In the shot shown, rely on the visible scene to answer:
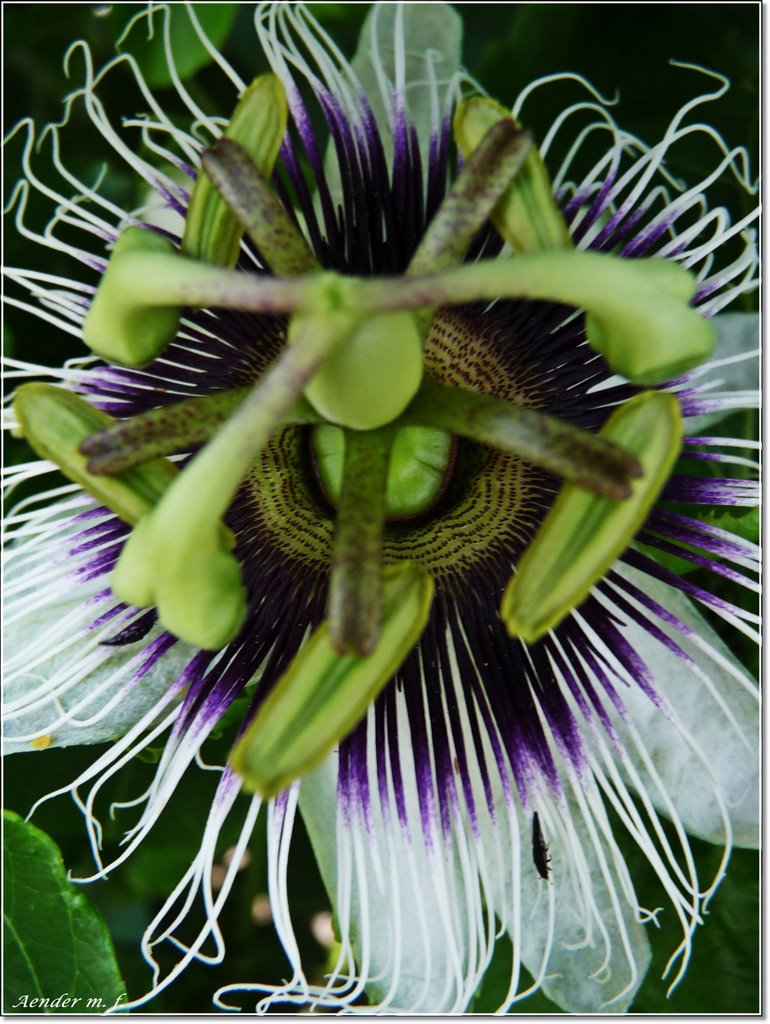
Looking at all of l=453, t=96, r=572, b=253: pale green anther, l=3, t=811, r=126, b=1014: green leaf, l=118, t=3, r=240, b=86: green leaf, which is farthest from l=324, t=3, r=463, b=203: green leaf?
l=3, t=811, r=126, b=1014: green leaf

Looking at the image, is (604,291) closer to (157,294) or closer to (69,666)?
(157,294)

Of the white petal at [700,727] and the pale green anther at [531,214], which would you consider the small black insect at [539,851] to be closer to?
the white petal at [700,727]

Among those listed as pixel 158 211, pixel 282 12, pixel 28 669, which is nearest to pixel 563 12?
pixel 282 12

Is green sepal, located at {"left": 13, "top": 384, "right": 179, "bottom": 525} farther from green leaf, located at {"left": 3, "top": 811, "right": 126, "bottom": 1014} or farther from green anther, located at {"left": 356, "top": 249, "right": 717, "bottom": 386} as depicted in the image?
green leaf, located at {"left": 3, "top": 811, "right": 126, "bottom": 1014}

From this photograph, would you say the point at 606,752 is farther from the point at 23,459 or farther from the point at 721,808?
the point at 23,459

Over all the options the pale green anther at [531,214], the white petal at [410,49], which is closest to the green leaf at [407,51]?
the white petal at [410,49]

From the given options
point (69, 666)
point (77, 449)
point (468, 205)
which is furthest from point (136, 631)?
point (468, 205)
